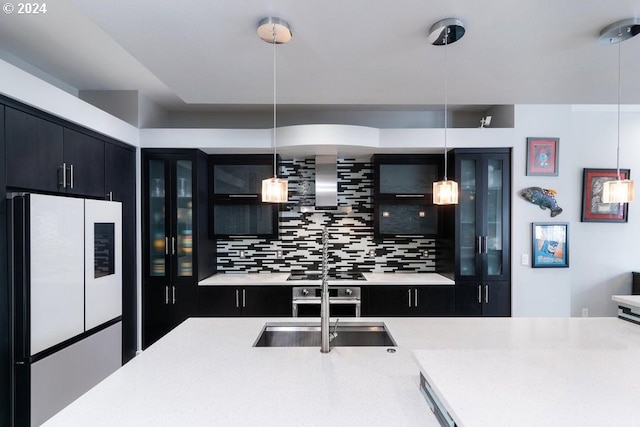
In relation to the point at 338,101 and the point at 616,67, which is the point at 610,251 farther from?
the point at 338,101

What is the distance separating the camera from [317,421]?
37.0 inches

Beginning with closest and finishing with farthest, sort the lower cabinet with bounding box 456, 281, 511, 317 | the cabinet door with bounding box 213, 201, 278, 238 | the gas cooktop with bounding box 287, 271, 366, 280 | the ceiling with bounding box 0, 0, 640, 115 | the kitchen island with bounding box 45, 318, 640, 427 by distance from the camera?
the kitchen island with bounding box 45, 318, 640, 427 → the ceiling with bounding box 0, 0, 640, 115 → the lower cabinet with bounding box 456, 281, 511, 317 → the gas cooktop with bounding box 287, 271, 366, 280 → the cabinet door with bounding box 213, 201, 278, 238

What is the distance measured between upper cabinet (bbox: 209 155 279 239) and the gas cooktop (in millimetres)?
515

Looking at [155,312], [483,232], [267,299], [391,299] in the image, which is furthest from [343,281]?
[155,312]

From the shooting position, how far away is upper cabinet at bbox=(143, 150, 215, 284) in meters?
3.18

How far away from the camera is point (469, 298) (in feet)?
10.4

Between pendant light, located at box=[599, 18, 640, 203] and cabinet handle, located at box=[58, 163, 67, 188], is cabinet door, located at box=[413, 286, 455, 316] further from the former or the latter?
cabinet handle, located at box=[58, 163, 67, 188]

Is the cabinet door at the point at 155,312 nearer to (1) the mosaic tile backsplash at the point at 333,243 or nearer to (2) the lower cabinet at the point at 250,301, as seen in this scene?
(2) the lower cabinet at the point at 250,301

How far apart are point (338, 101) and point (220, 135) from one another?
1450 mm

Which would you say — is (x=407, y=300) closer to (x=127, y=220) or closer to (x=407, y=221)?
(x=407, y=221)

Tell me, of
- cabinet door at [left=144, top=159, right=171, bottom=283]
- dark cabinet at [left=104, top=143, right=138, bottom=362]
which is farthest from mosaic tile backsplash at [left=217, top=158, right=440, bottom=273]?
Answer: dark cabinet at [left=104, top=143, right=138, bottom=362]

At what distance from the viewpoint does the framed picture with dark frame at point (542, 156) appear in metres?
3.14

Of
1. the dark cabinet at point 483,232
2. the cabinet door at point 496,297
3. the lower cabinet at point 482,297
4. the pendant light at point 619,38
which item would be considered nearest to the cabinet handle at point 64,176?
the pendant light at point 619,38

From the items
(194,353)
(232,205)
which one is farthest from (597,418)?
(232,205)
